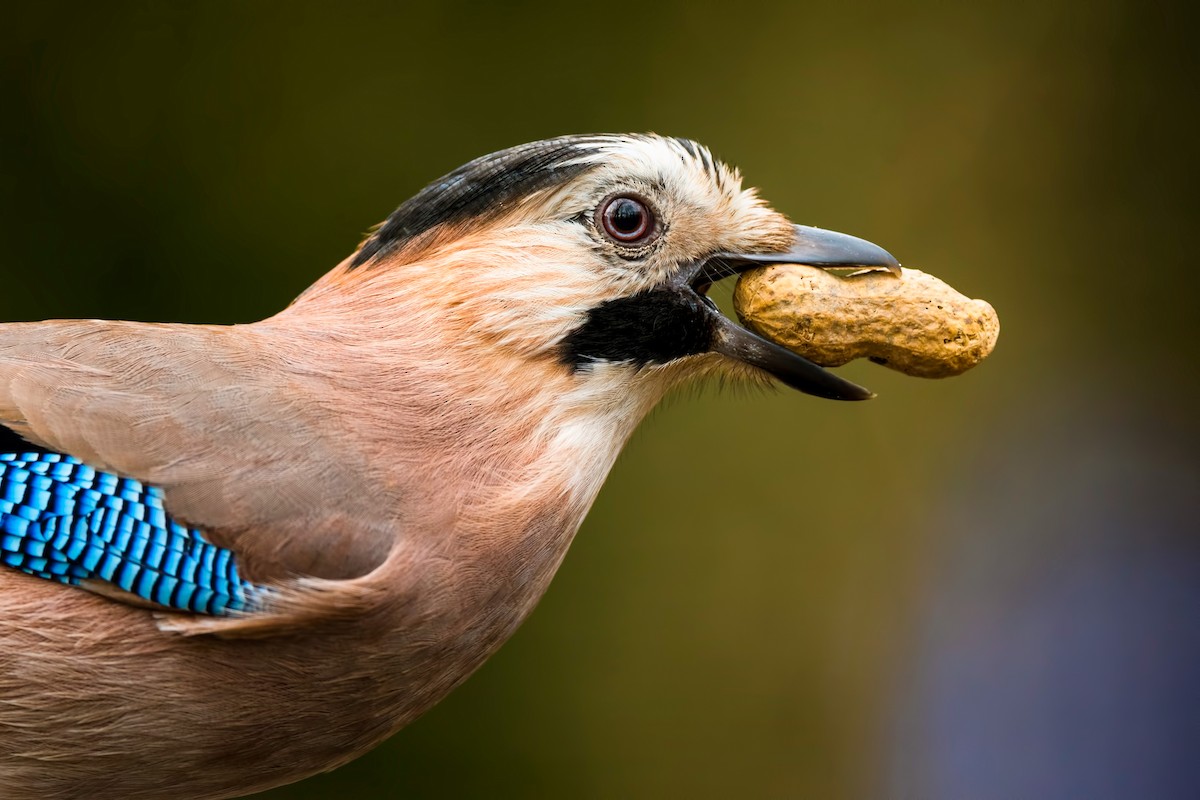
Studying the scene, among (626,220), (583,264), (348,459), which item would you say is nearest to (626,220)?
(626,220)

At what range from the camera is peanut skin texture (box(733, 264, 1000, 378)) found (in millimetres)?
1729

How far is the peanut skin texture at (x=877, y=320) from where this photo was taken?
173 centimetres

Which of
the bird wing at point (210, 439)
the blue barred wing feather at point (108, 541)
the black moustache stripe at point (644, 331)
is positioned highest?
the black moustache stripe at point (644, 331)

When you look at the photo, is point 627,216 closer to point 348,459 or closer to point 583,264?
point 583,264

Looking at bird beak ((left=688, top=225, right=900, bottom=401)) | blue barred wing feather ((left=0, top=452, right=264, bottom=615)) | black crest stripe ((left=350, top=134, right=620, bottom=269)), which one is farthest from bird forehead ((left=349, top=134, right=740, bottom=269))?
blue barred wing feather ((left=0, top=452, right=264, bottom=615))

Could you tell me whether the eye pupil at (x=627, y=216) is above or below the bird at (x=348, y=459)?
above

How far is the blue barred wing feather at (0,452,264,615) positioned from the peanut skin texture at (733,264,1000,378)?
874mm

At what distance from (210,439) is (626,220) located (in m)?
0.70

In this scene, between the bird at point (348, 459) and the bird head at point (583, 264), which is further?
the bird head at point (583, 264)

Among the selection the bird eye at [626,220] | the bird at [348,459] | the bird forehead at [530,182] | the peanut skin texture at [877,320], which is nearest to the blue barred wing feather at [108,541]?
the bird at [348,459]

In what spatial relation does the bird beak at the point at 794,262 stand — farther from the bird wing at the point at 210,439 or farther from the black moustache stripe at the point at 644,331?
the bird wing at the point at 210,439

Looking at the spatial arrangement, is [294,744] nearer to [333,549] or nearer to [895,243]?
[333,549]

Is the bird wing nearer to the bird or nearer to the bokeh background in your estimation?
the bird

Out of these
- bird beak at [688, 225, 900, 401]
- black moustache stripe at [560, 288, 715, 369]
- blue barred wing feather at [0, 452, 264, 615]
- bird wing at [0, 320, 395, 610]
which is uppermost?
bird beak at [688, 225, 900, 401]
